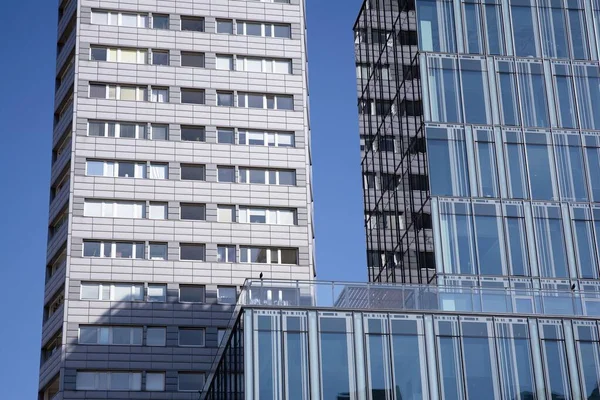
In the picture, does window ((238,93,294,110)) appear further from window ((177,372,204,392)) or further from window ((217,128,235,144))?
window ((177,372,204,392))

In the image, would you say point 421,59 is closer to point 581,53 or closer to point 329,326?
point 581,53

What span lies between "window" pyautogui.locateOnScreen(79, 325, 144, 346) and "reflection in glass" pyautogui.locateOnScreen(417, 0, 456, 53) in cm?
2574

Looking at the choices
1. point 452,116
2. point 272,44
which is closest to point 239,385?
point 452,116

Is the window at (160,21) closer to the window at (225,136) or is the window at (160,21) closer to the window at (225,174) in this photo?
the window at (225,136)

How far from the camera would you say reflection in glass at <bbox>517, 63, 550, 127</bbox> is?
68312mm

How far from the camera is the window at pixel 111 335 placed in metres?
77.5

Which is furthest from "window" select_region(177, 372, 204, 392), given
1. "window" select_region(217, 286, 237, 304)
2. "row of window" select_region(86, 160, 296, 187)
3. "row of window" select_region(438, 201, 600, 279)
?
"row of window" select_region(438, 201, 600, 279)

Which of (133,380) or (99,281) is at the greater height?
(99,281)

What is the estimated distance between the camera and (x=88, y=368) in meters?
76.9

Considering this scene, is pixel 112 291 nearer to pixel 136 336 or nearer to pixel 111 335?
pixel 111 335

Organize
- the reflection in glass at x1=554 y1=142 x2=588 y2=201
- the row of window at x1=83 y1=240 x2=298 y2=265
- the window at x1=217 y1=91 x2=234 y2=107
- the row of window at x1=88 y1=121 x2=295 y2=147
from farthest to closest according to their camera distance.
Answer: the window at x1=217 y1=91 x2=234 y2=107, the row of window at x1=88 y1=121 x2=295 y2=147, the row of window at x1=83 y1=240 x2=298 y2=265, the reflection in glass at x1=554 y1=142 x2=588 y2=201

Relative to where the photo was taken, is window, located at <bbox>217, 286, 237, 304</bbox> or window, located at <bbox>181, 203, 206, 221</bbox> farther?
window, located at <bbox>181, 203, 206, 221</bbox>

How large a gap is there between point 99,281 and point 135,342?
453 centimetres

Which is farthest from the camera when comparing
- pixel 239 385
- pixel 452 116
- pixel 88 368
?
pixel 88 368
